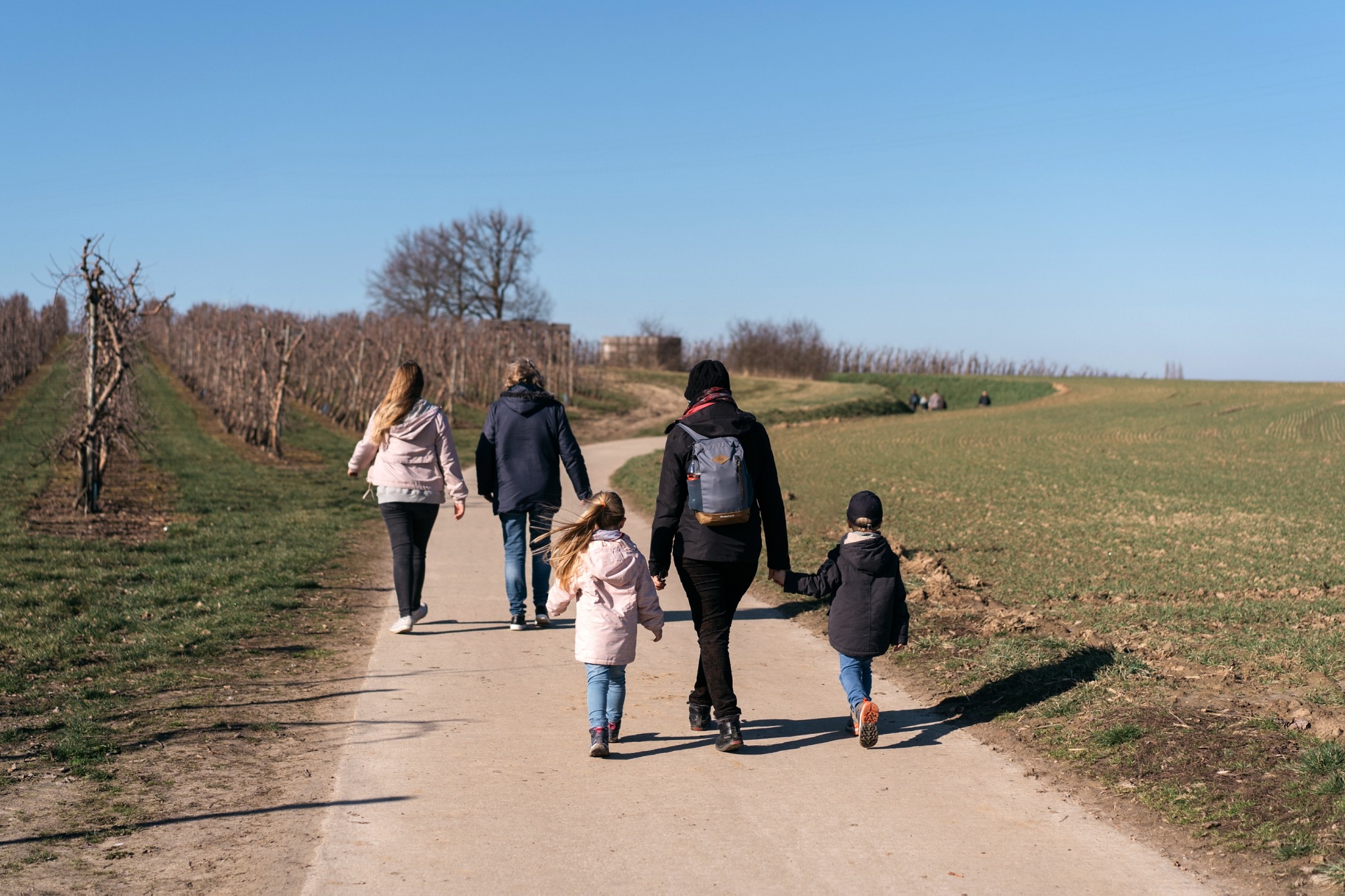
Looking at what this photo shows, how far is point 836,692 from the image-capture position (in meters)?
6.64

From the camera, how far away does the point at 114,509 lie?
47.9ft

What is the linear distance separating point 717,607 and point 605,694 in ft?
2.23

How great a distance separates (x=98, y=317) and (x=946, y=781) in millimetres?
13380

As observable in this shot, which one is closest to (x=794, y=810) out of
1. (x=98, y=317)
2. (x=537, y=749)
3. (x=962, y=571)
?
(x=537, y=749)

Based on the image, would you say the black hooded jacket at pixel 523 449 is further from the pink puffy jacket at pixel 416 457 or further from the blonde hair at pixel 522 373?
the pink puffy jacket at pixel 416 457

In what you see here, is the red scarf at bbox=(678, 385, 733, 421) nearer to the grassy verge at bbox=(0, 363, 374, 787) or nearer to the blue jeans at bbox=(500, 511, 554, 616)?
the blue jeans at bbox=(500, 511, 554, 616)

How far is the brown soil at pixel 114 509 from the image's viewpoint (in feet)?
41.9

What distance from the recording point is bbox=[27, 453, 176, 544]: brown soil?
41.9 ft

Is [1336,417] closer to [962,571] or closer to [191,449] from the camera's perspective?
[962,571]

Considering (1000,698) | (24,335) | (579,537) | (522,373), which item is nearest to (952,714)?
(1000,698)

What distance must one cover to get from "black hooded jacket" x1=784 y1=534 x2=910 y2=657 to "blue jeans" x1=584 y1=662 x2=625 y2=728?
959 millimetres

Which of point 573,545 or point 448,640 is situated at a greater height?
point 573,545

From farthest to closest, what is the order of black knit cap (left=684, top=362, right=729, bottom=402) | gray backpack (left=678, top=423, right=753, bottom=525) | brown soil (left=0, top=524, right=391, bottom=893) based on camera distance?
black knit cap (left=684, top=362, right=729, bottom=402) → gray backpack (left=678, top=423, right=753, bottom=525) → brown soil (left=0, top=524, right=391, bottom=893)

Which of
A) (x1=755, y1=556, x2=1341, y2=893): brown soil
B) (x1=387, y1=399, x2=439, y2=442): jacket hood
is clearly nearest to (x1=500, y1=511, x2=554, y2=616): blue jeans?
(x1=387, y1=399, x2=439, y2=442): jacket hood
